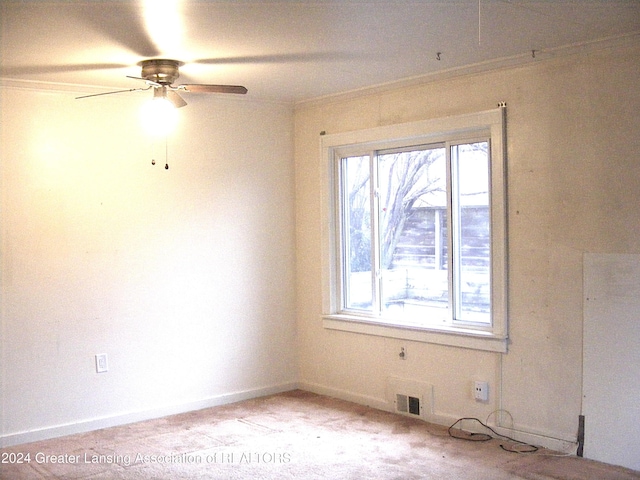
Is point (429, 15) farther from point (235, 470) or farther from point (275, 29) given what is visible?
point (235, 470)

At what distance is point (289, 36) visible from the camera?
3.66 metres

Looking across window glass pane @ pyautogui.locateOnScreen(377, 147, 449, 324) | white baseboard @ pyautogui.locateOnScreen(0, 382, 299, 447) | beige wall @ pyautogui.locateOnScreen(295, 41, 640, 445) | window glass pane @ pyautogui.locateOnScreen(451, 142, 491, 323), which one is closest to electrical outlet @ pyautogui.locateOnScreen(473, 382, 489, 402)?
beige wall @ pyautogui.locateOnScreen(295, 41, 640, 445)

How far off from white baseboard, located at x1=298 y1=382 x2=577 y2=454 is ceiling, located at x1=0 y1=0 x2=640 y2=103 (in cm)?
238

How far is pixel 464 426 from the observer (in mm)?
4641

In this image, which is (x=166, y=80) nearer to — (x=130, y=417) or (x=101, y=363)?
(x=101, y=363)

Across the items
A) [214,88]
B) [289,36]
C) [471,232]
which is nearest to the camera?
[289,36]

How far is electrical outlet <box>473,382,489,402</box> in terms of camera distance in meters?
4.50

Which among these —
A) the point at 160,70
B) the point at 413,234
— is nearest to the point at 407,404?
the point at 413,234

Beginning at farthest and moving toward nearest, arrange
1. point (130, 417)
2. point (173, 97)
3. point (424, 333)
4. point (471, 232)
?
point (130, 417), point (424, 333), point (471, 232), point (173, 97)

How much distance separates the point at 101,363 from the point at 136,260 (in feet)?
2.59

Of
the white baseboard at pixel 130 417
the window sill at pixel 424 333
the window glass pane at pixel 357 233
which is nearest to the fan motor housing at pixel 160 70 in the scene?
the window glass pane at pixel 357 233

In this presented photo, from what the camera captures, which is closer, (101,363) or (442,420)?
(442,420)

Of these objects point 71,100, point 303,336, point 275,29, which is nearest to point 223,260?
point 303,336

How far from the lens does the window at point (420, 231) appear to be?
4523mm
